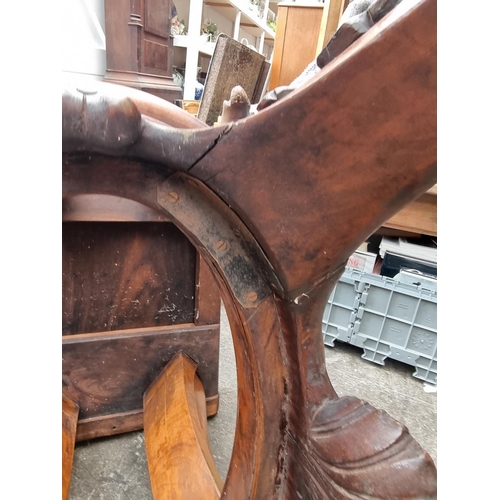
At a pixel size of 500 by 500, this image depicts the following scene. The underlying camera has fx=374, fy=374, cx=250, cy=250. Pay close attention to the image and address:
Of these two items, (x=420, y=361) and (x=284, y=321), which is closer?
(x=284, y=321)

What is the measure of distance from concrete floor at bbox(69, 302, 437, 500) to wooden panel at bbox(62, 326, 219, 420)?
2.8 inches

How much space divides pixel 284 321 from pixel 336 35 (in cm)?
22

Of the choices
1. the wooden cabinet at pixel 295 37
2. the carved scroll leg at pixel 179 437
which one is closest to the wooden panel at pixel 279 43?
the wooden cabinet at pixel 295 37

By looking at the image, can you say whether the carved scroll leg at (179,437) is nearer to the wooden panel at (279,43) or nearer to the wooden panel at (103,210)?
the wooden panel at (103,210)

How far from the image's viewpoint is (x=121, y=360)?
2.27ft

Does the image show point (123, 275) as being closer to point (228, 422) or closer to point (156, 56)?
point (228, 422)

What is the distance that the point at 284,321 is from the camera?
33cm

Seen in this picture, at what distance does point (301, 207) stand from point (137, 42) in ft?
5.28

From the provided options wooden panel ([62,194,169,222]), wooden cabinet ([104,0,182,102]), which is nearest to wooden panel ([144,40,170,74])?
wooden cabinet ([104,0,182,102])

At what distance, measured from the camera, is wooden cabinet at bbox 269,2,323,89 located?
1545 millimetres

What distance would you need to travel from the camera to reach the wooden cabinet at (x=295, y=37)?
154cm

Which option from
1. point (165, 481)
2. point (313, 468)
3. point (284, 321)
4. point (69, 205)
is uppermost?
point (69, 205)
